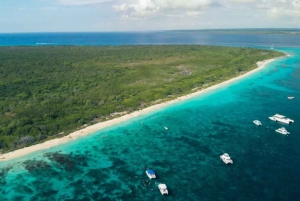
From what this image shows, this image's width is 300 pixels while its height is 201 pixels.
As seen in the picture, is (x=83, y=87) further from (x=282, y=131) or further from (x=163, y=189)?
(x=282, y=131)

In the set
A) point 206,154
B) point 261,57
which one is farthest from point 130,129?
point 261,57

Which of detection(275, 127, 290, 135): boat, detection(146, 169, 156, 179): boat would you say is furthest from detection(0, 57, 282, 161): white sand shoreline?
detection(275, 127, 290, 135): boat

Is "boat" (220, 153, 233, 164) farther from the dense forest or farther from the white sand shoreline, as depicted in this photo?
the dense forest

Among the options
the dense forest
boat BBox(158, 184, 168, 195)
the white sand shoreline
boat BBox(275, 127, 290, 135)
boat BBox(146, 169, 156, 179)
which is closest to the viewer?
boat BBox(158, 184, 168, 195)

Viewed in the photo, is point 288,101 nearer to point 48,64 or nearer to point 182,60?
point 182,60

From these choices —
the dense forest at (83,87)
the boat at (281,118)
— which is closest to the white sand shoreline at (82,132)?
the dense forest at (83,87)

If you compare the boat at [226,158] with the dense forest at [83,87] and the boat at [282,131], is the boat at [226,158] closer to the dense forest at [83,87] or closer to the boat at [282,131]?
the boat at [282,131]
